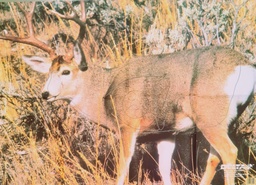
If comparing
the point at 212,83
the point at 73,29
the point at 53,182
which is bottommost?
the point at 53,182

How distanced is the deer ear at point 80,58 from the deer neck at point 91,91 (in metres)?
0.03

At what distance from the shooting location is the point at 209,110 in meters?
2.18

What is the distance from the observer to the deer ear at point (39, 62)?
2.58 m

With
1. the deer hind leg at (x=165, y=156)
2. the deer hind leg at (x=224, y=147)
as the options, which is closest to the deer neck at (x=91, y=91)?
the deer hind leg at (x=165, y=156)

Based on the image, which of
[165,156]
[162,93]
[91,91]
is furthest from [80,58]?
[165,156]

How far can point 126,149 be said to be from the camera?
2340 mm

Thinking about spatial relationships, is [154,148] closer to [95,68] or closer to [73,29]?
[95,68]

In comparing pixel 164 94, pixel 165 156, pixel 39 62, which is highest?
pixel 39 62

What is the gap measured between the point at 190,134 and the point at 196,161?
0.65 feet

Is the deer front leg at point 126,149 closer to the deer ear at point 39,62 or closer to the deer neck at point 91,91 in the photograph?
the deer neck at point 91,91

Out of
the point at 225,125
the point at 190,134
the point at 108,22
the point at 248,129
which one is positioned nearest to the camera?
the point at 225,125

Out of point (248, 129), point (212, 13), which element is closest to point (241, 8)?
point (212, 13)

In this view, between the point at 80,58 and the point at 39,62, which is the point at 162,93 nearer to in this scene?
the point at 80,58

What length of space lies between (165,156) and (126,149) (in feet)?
1.05
